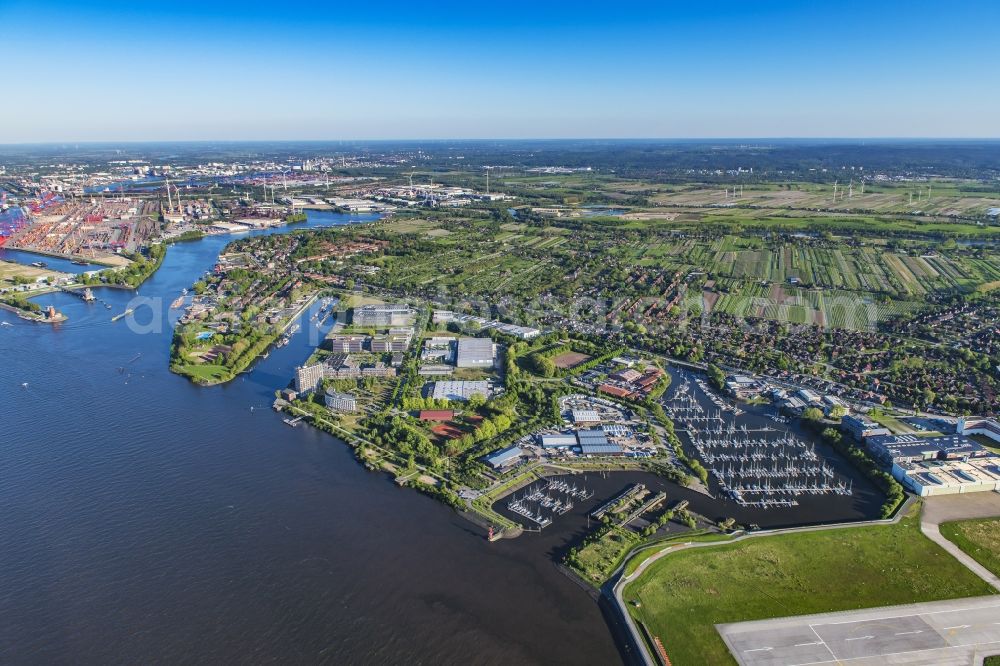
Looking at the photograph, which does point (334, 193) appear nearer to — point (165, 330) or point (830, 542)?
point (165, 330)

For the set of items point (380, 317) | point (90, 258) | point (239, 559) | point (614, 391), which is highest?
point (90, 258)

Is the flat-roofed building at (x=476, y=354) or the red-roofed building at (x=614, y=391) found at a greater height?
the flat-roofed building at (x=476, y=354)

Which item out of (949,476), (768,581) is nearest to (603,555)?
(768,581)

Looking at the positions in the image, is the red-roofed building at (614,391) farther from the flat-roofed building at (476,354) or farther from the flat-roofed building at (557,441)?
the flat-roofed building at (476,354)

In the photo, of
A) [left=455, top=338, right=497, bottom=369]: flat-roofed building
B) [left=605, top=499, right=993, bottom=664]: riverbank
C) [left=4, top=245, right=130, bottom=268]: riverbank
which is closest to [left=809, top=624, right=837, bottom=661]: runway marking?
[left=605, top=499, right=993, bottom=664]: riverbank

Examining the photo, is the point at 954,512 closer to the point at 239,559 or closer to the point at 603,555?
the point at 603,555

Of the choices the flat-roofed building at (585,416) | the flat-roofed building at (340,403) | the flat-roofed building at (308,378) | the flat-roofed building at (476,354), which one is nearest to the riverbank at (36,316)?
the flat-roofed building at (308,378)
